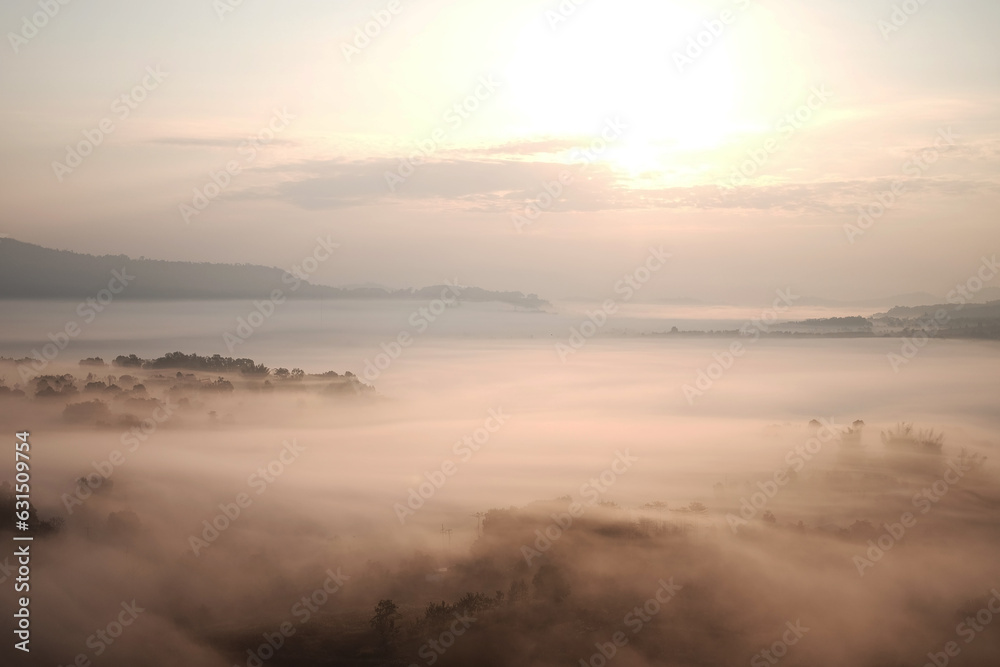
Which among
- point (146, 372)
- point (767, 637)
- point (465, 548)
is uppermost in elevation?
point (146, 372)

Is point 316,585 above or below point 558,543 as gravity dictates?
above

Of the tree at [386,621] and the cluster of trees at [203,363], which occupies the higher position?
the cluster of trees at [203,363]

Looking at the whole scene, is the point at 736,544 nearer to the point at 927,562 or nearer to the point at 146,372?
the point at 927,562

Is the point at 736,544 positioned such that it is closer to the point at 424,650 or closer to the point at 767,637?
the point at 767,637

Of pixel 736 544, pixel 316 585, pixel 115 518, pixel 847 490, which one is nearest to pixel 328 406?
pixel 316 585

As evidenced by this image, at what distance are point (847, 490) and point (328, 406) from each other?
7393cm

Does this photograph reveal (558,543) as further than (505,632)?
Yes

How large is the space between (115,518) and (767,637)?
78794mm

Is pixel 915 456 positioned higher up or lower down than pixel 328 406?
lower down

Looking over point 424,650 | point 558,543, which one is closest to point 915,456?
point 558,543

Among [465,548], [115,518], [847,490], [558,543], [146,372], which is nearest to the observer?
[115,518]

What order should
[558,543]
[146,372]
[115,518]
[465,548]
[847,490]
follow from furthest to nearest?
[558,543], [847,490], [465,548], [146,372], [115,518]

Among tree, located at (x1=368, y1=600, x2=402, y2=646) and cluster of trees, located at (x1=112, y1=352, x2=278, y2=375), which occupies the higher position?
cluster of trees, located at (x1=112, y1=352, x2=278, y2=375)

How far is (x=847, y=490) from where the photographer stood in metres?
97.1
